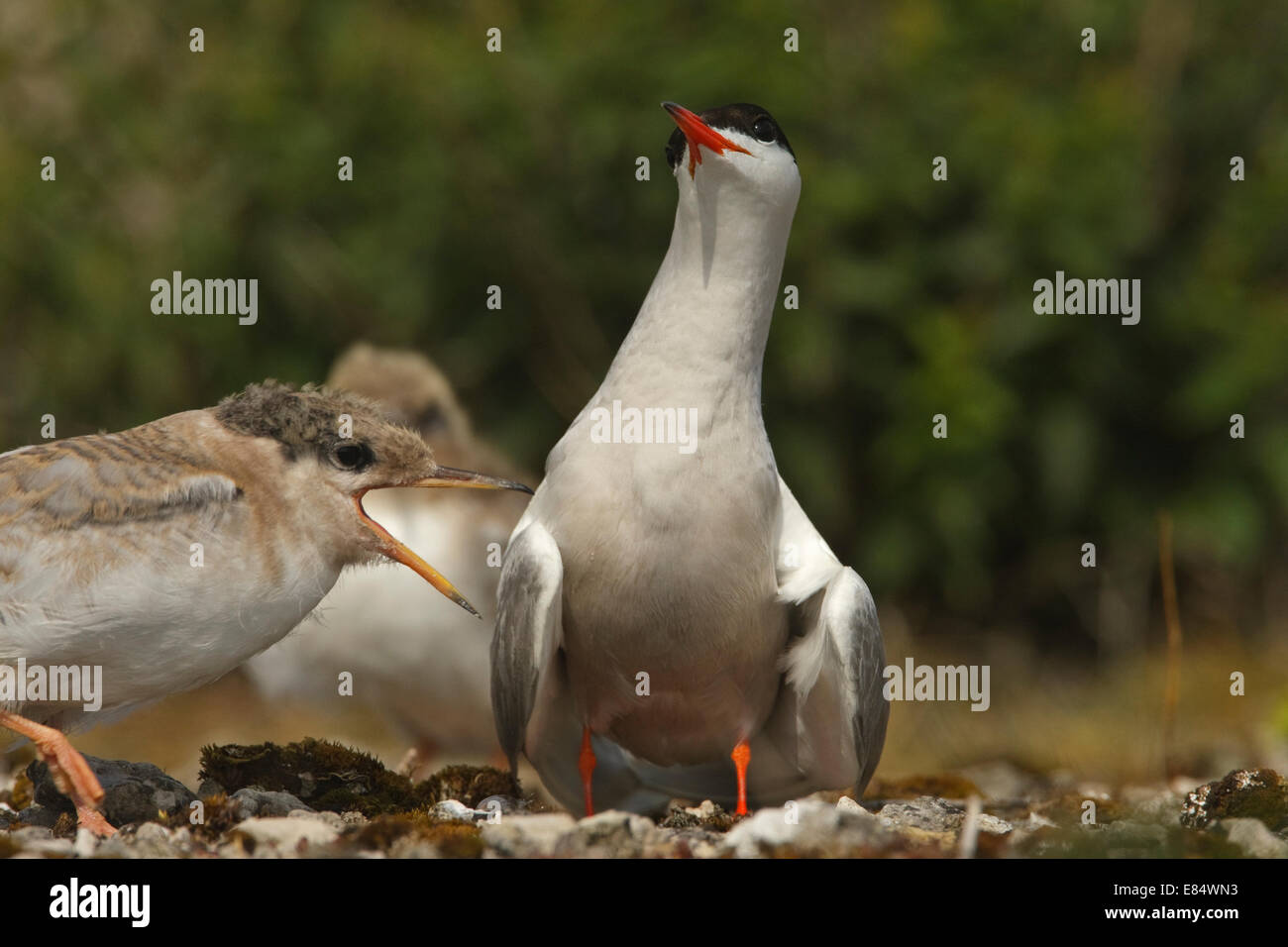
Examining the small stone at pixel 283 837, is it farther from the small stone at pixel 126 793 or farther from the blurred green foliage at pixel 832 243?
the blurred green foliage at pixel 832 243

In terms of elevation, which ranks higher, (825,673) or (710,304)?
(710,304)

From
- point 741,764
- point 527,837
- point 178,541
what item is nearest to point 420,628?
point 741,764

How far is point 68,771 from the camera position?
130 inches

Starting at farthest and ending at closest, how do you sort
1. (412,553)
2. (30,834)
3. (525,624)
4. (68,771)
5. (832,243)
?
(832,243)
(525,624)
(412,553)
(30,834)
(68,771)

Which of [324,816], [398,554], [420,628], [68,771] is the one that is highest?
[398,554]

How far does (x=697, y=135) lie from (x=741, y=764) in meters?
1.73

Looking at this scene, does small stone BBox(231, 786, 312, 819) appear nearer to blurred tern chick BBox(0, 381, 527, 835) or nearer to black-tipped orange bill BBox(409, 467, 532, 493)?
blurred tern chick BBox(0, 381, 527, 835)

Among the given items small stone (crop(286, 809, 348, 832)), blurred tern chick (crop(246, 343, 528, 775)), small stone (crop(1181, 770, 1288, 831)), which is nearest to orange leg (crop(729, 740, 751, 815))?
small stone (crop(286, 809, 348, 832))

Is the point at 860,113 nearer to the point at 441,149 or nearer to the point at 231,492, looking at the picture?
the point at 441,149

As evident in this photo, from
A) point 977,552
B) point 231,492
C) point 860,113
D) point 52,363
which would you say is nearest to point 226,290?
point 52,363

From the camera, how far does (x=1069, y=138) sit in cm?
761

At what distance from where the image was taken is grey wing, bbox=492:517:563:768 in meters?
3.83

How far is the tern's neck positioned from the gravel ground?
1.15 metres

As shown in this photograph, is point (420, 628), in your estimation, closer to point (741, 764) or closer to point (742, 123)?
point (741, 764)
